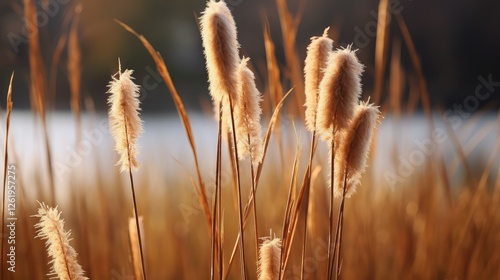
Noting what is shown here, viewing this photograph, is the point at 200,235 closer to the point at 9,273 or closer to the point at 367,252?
the point at 9,273

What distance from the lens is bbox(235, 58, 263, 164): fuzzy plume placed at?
62 centimetres

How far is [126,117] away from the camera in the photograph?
0.60m

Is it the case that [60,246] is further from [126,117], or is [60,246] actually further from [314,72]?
[314,72]

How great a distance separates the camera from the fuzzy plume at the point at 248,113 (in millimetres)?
621

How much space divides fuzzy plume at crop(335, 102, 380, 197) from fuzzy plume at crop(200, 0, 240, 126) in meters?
0.12

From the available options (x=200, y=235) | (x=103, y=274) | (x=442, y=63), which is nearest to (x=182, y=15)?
(x=442, y=63)

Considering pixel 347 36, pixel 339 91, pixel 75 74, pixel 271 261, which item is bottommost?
pixel 271 261

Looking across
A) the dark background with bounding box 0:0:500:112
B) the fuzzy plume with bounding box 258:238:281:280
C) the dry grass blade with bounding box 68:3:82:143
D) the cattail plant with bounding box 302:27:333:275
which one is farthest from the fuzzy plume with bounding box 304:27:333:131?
the dark background with bounding box 0:0:500:112

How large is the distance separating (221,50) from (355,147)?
0.51 feet

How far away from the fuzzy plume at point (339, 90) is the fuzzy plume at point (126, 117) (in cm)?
17

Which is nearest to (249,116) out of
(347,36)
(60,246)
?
(60,246)

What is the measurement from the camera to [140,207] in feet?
5.77

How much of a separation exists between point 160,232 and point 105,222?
2.11ft

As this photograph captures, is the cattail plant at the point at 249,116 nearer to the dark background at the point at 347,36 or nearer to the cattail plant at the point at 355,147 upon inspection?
the cattail plant at the point at 355,147
